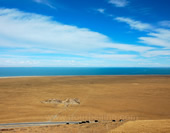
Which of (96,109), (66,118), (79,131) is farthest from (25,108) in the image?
(79,131)

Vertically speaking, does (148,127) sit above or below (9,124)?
above

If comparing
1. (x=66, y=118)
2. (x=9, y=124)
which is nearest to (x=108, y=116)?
(x=66, y=118)

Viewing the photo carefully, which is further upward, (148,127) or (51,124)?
(148,127)

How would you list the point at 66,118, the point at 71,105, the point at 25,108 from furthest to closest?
the point at 71,105
the point at 25,108
the point at 66,118

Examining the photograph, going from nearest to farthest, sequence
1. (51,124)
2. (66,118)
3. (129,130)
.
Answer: (129,130)
(51,124)
(66,118)

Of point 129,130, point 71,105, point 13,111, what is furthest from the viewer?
point 71,105

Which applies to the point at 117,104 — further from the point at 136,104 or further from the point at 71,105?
the point at 71,105

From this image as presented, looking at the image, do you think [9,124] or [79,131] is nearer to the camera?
[79,131]

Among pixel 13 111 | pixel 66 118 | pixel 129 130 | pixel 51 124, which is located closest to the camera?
pixel 129 130

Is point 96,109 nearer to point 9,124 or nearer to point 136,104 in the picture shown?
point 136,104
